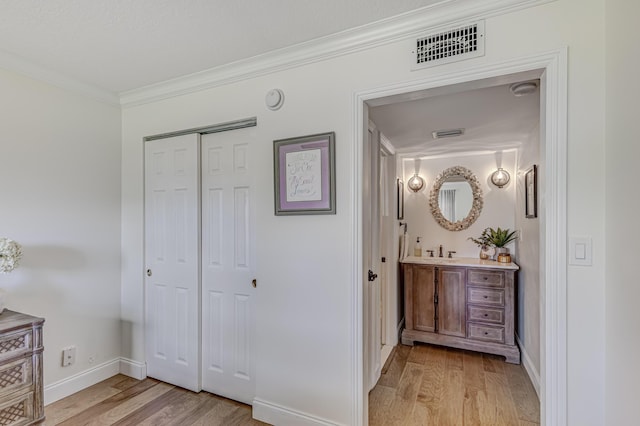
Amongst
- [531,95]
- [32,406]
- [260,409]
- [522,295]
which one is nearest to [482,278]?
[522,295]

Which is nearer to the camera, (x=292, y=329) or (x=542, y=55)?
(x=542, y=55)

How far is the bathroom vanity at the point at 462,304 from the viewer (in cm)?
310

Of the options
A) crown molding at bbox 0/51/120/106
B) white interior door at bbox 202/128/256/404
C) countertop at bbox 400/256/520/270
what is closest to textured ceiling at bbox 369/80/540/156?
white interior door at bbox 202/128/256/404

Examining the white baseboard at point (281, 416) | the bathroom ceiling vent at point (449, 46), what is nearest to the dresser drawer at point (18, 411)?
the white baseboard at point (281, 416)

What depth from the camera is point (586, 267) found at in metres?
1.37

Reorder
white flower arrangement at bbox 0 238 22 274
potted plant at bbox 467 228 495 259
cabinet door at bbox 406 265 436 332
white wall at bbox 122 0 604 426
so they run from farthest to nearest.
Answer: potted plant at bbox 467 228 495 259 → cabinet door at bbox 406 265 436 332 → white flower arrangement at bbox 0 238 22 274 → white wall at bbox 122 0 604 426

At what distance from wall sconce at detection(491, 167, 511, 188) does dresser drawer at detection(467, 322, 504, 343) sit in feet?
5.18

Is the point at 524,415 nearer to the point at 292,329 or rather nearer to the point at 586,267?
the point at 586,267

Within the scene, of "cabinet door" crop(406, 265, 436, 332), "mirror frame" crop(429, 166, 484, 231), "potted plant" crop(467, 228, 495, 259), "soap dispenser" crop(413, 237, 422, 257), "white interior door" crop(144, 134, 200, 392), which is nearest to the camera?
"white interior door" crop(144, 134, 200, 392)

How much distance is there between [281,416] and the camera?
2.02m

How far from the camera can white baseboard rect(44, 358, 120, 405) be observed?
2.28 meters

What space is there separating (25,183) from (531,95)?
3.49 meters

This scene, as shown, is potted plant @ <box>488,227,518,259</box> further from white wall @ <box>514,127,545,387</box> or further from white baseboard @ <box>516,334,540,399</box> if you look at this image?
white baseboard @ <box>516,334,540,399</box>

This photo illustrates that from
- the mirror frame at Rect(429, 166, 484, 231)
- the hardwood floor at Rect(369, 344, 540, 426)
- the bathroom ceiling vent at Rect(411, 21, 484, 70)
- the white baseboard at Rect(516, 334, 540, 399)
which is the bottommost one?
the hardwood floor at Rect(369, 344, 540, 426)
